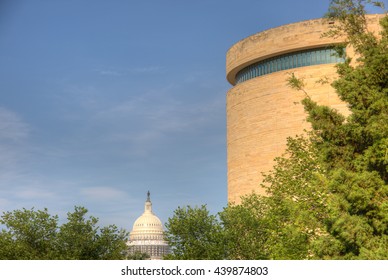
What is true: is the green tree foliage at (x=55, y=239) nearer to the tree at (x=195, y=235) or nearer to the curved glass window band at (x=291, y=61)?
the tree at (x=195, y=235)

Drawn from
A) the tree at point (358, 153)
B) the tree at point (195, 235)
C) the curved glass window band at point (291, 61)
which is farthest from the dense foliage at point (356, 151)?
the curved glass window band at point (291, 61)

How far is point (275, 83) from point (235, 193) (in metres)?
11.7

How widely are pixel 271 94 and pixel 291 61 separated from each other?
3913 millimetres

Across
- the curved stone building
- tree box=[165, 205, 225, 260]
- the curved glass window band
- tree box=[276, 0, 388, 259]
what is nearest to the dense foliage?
tree box=[276, 0, 388, 259]

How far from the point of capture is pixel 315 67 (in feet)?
201

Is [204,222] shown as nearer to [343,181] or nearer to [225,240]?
[225,240]

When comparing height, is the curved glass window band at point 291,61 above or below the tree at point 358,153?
above

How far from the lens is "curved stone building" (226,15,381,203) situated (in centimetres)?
6103

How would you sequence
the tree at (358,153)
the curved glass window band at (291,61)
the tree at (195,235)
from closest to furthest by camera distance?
the tree at (358,153)
the tree at (195,235)
the curved glass window band at (291,61)

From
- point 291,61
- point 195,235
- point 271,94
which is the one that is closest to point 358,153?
point 195,235

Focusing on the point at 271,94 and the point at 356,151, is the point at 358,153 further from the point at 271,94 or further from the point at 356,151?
the point at 271,94

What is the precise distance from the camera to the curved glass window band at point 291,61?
2456 inches

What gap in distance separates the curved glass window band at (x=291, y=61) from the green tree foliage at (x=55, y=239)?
2592cm
